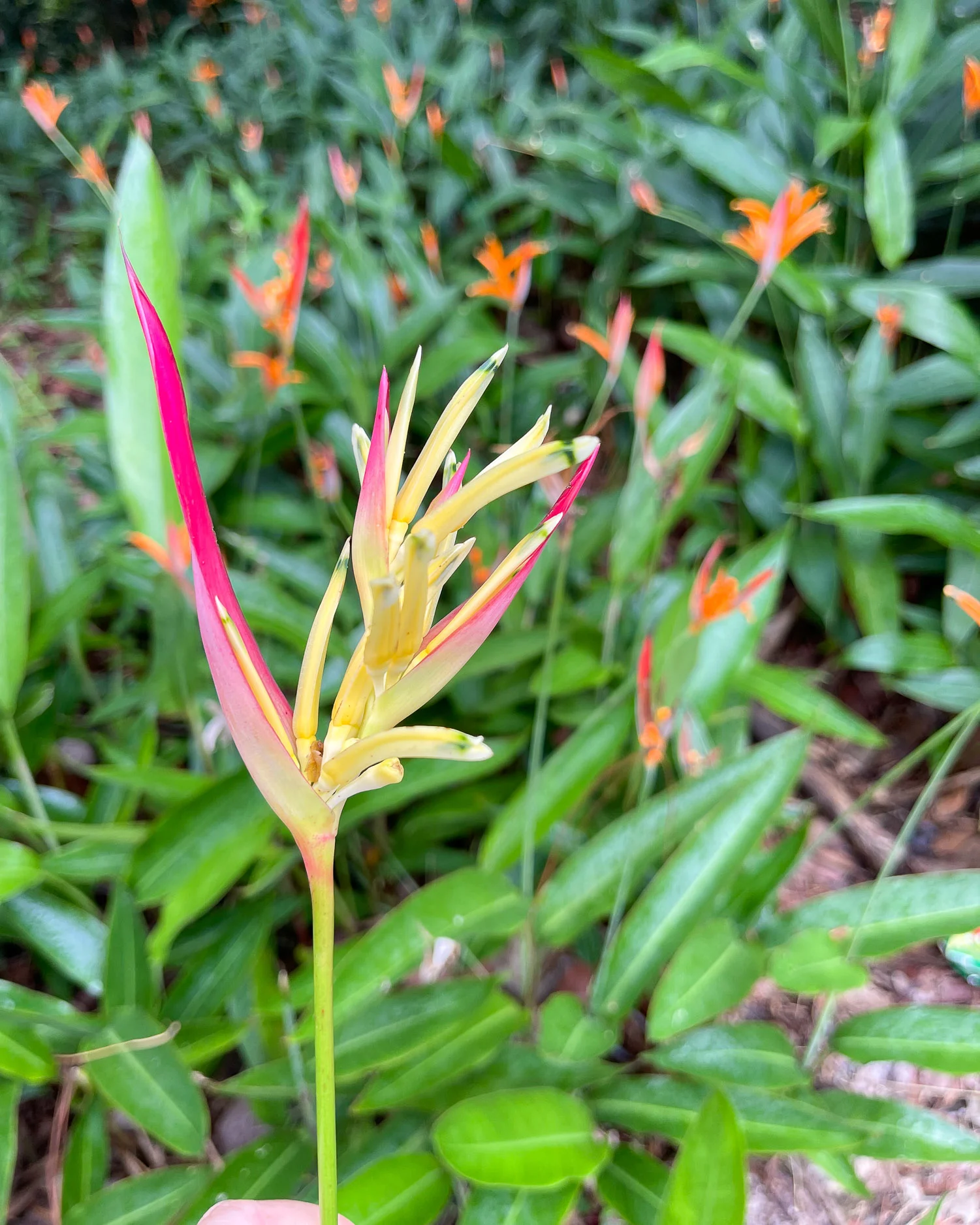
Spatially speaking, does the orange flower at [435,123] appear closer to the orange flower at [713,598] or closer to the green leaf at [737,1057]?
the orange flower at [713,598]

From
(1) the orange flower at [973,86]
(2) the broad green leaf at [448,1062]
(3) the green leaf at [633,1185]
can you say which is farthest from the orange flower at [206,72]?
(3) the green leaf at [633,1185]

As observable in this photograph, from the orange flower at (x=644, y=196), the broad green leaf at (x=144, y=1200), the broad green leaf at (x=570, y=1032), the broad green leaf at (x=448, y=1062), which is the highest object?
the orange flower at (x=644, y=196)

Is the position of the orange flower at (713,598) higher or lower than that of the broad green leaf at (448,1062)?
higher

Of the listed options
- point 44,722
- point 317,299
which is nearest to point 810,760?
point 44,722

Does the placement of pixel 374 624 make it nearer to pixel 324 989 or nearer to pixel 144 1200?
pixel 324 989

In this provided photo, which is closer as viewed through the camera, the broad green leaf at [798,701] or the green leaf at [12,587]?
the green leaf at [12,587]

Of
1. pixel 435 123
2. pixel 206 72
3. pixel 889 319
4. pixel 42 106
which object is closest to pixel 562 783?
pixel 889 319

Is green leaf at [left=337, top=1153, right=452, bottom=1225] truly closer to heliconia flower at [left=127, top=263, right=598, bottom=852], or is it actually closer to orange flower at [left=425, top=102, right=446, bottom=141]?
heliconia flower at [left=127, top=263, right=598, bottom=852]

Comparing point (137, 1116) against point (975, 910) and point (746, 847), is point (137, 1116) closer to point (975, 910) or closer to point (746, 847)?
point (746, 847)
